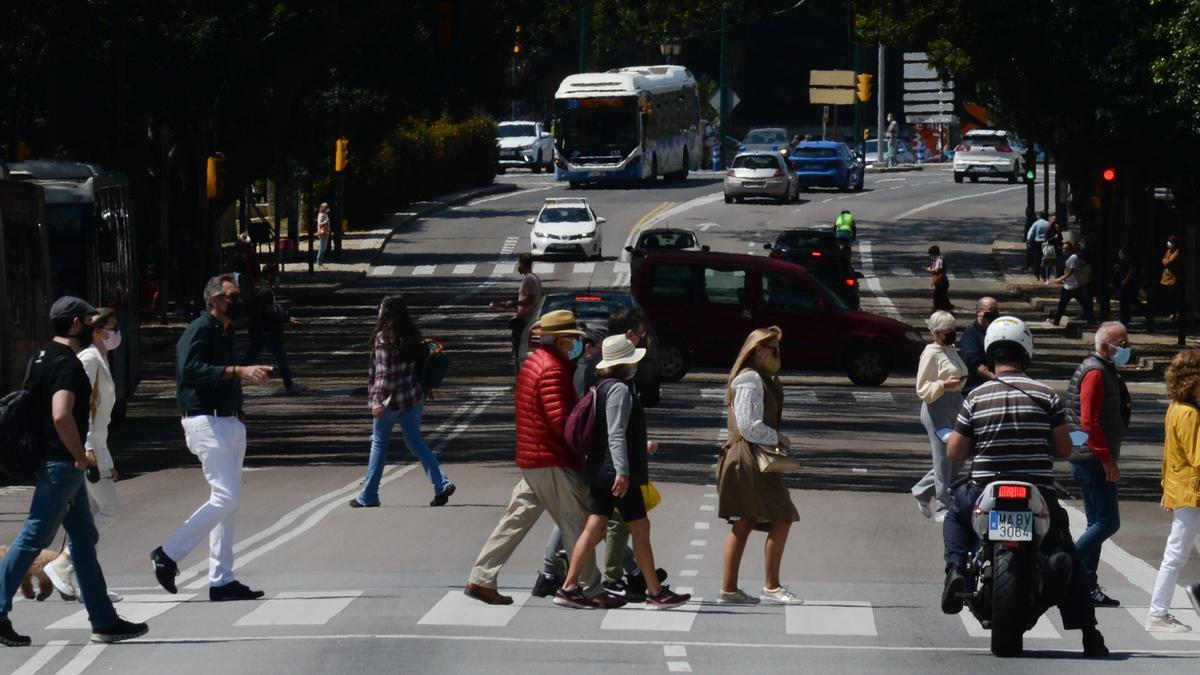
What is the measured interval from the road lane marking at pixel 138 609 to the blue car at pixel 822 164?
59.1 meters

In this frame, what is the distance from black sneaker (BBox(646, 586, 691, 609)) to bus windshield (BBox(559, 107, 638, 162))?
2216 inches

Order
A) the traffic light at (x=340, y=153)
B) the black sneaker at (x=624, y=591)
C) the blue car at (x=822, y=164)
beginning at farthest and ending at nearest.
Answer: the blue car at (x=822, y=164) < the traffic light at (x=340, y=153) < the black sneaker at (x=624, y=591)

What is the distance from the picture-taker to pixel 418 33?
164ft

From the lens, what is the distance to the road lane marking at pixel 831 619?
1188cm

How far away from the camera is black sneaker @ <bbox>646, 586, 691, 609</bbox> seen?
12.5 m

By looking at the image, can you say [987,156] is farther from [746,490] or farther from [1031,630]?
[1031,630]

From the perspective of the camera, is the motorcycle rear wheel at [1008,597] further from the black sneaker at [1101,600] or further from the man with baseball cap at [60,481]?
the man with baseball cap at [60,481]

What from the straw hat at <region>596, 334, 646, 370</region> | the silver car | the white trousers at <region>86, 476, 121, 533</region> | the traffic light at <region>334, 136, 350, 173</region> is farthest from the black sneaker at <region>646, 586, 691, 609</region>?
the silver car

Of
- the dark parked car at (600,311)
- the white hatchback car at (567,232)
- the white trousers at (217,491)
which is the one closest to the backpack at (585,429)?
the white trousers at (217,491)

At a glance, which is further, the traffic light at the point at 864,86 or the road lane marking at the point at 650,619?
the traffic light at the point at 864,86

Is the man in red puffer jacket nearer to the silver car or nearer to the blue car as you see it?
the silver car

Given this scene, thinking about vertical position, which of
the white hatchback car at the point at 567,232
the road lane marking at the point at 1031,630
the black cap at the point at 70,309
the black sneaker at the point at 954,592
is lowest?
the white hatchback car at the point at 567,232

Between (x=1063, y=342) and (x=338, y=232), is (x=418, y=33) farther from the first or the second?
(x=1063, y=342)

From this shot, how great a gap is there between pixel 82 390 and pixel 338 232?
46.2m
